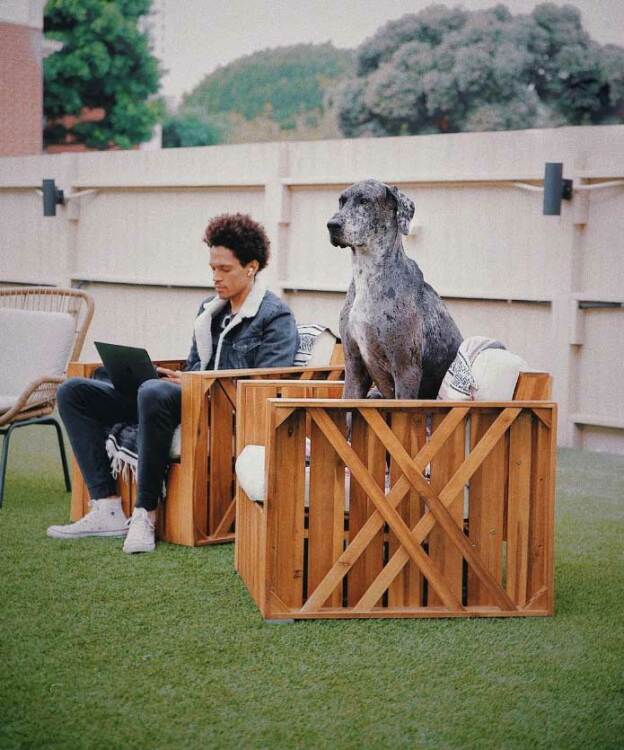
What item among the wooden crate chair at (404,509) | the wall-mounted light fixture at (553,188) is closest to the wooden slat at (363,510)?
the wooden crate chair at (404,509)

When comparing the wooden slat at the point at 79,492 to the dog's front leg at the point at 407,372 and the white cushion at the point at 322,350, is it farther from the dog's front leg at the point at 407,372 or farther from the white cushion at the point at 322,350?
the dog's front leg at the point at 407,372

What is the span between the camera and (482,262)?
7512mm

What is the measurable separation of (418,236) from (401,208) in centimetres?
436

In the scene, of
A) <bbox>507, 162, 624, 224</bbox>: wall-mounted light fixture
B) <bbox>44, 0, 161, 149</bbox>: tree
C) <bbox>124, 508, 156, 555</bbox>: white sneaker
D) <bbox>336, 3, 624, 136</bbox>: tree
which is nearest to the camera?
<bbox>124, 508, 156, 555</bbox>: white sneaker

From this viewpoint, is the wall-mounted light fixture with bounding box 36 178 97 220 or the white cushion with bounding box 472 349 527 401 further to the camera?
the wall-mounted light fixture with bounding box 36 178 97 220

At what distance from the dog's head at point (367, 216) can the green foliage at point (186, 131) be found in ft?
134

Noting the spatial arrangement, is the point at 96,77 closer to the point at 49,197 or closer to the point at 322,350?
the point at 49,197

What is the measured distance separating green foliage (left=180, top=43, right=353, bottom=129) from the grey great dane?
4066 centimetres

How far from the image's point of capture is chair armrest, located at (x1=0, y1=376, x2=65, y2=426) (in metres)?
4.88

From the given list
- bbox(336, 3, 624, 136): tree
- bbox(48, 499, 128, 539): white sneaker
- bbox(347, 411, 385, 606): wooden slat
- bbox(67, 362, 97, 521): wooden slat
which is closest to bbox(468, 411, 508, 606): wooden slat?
bbox(347, 411, 385, 606): wooden slat

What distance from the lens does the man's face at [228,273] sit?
4.48 metres

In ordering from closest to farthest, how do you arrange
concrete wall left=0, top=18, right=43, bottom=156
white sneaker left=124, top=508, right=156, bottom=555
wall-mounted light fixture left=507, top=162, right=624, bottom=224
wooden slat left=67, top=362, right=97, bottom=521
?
1. white sneaker left=124, top=508, right=156, bottom=555
2. wooden slat left=67, top=362, right=97, bottom=521
3. wall-mounted light fixture left=507, top=162, right=624, bottom=224
4. concrete wall left=0, top=18, right=43, bottom=156

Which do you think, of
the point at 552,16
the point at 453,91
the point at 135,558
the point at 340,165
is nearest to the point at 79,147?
the point at 453,91

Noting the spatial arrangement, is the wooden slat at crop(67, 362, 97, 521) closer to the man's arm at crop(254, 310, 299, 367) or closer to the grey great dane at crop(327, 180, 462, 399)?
the man's arm at crop(254, 310, 299, 367)
